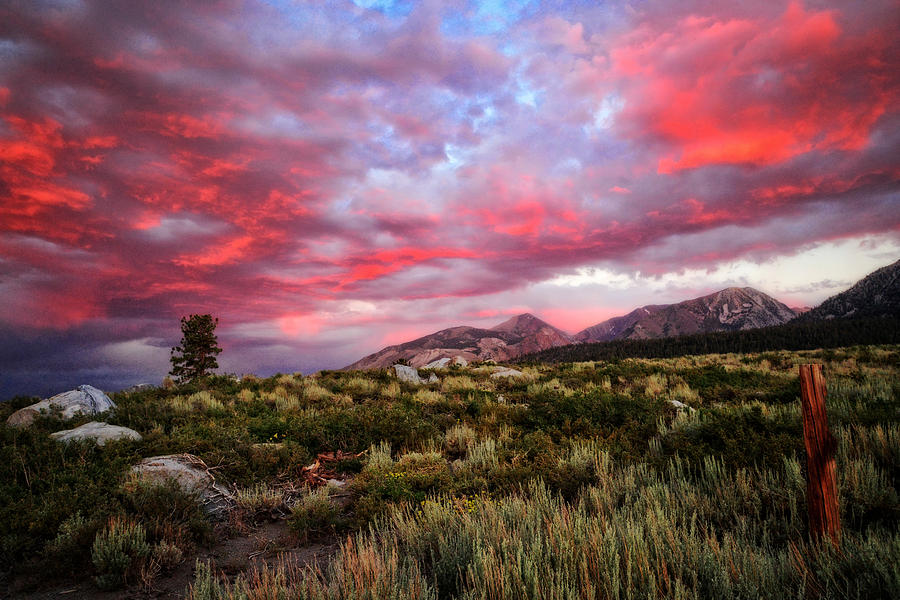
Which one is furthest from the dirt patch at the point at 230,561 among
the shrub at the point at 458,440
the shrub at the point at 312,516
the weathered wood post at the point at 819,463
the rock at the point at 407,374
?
the rock at the point at 407,374

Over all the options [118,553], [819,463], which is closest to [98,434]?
[118,553]

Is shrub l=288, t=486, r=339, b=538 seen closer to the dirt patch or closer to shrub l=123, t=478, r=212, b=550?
the dirt patch

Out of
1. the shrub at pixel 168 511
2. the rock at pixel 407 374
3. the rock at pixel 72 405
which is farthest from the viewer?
the rock at pixel 407 374

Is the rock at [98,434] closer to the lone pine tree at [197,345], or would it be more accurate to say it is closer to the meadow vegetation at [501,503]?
the meadow vegetation at [501,503]

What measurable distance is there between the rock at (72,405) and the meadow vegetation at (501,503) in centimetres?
150

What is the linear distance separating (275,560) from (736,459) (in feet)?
22.5

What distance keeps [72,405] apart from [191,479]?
873 centimetres

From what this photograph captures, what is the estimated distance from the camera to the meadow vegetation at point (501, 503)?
339cm

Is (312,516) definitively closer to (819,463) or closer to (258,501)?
(258,501)

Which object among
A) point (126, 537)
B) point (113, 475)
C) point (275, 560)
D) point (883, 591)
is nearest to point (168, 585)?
point (126, 537)

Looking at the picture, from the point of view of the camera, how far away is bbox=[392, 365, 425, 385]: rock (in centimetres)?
2063

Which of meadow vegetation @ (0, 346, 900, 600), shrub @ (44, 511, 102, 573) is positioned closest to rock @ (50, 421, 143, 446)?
meadow vegetation @ (0, 346, 900, 600)

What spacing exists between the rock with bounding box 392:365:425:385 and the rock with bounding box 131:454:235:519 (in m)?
13.1

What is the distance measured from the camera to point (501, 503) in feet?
17.2
